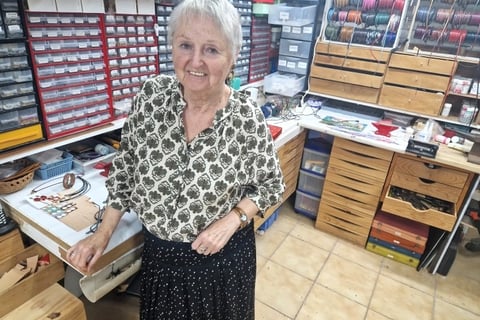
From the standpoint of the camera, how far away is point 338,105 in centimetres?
254

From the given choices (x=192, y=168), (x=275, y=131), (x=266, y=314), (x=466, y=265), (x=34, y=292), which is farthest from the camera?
(x=466, y=265)

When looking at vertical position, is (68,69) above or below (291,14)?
below

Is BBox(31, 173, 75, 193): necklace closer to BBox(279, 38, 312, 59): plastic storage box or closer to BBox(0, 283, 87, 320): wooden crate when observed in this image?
BBox(0, 283, 87, 320): wooden crate

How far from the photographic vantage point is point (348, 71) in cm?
229

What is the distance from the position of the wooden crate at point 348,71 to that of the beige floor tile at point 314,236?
102 cm

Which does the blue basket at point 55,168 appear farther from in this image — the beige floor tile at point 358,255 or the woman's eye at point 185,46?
the beige floor tile at point 358,255

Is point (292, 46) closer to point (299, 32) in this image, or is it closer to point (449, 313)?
point (299, 32)

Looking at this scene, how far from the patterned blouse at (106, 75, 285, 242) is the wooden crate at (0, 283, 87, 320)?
16.6 inches

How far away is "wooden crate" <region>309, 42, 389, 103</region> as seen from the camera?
2188 mm

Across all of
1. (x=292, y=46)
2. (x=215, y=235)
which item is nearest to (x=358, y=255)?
(x=292, y=46)

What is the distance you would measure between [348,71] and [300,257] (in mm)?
1317

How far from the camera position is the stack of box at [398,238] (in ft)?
7.14

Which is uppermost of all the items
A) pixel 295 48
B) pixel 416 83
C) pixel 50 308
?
pixel 295 48

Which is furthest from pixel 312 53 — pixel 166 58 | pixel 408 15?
pixel 166 58
